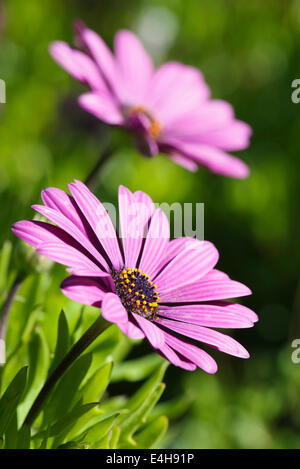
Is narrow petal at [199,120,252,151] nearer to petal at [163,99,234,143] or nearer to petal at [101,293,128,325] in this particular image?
petal at [163,99,234,143]

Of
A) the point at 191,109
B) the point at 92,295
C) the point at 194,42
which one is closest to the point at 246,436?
the point at 191,109

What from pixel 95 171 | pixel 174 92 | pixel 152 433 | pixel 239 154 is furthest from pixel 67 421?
pixel 239 154

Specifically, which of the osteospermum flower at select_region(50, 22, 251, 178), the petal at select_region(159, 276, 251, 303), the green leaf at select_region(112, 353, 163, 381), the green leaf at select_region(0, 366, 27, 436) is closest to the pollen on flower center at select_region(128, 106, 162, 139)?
the osteospermum flower at select_region(50, 22, 251, 178)

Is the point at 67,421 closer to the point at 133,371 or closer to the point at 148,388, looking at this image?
the point at 148,388

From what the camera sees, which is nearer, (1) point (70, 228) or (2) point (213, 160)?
(1) point (70, 228)

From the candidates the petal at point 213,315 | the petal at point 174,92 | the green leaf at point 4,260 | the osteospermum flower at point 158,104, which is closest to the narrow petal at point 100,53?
the osteospermum flower at point 158,104
